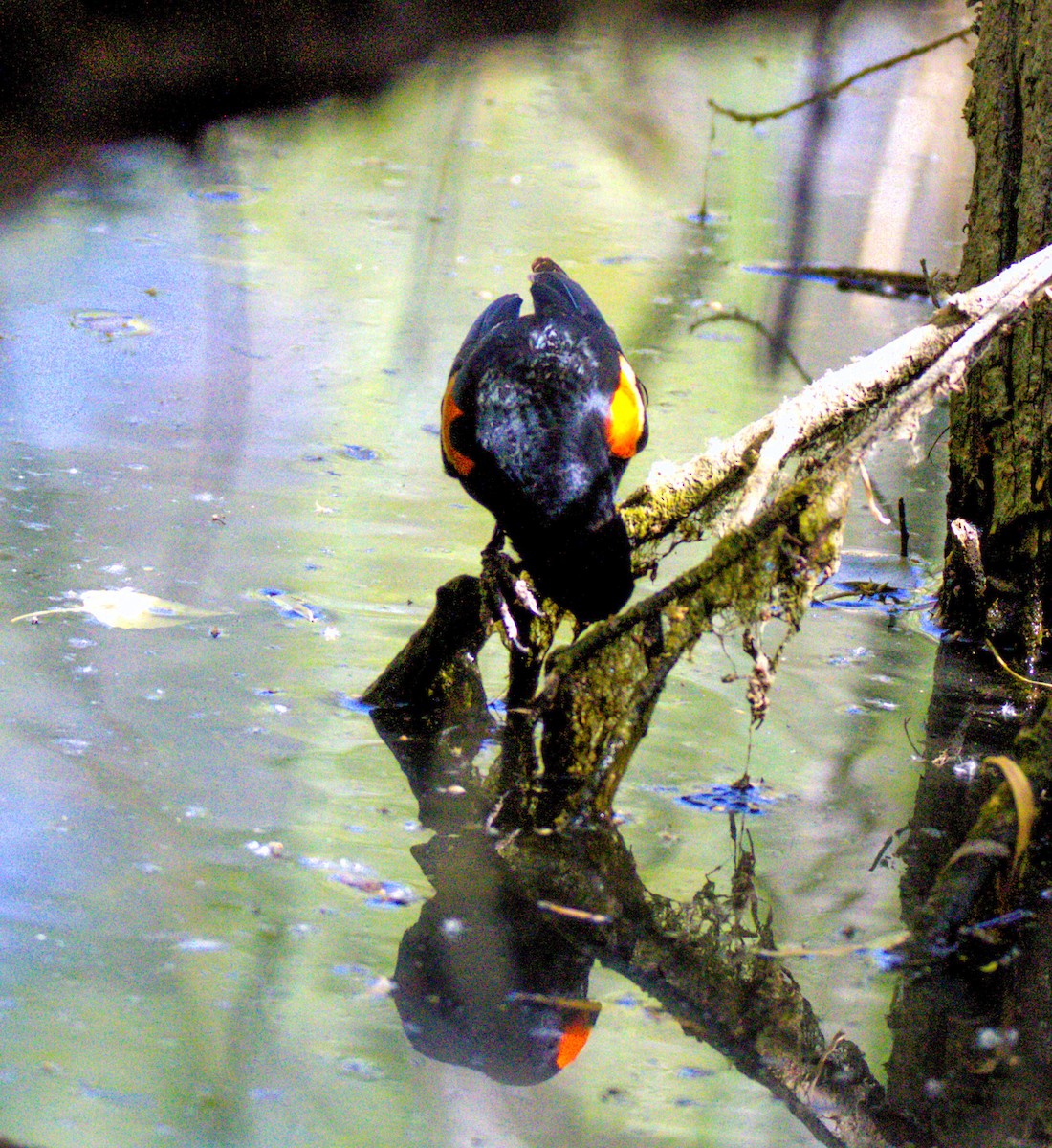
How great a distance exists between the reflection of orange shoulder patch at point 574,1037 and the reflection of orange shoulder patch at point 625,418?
1360 millimetres

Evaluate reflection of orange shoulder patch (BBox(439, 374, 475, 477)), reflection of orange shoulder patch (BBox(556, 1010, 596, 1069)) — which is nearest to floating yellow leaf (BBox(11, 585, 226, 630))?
reflection of orange shoulder patch (BBox(439, 374, 475, 477))

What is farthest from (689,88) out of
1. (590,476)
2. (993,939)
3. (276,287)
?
(993,939)

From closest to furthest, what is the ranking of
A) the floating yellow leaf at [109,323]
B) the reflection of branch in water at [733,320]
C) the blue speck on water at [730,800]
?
the blue speck on water at [730,800] → the floating yellow leaf at [109,323] → the reflection of branch in water at [733,320]

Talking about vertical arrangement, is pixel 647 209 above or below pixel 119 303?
above

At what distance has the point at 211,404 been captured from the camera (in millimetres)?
4910

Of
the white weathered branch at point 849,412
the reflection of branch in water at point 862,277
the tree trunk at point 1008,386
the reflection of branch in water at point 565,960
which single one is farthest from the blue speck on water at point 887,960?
the reflection of branch in water at point 862,277

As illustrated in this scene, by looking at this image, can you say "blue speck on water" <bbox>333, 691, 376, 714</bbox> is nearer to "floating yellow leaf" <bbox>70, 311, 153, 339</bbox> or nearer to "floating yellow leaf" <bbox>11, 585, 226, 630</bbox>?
"floating yellow leaf" <bbox>11, 585, 226, 630</bbox>

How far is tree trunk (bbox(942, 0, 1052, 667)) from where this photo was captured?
10.7ft

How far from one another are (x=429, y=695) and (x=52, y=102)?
6.98 metres

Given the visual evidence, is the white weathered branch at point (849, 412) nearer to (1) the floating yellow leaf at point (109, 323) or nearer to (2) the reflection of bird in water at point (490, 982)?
(2) the reflection of bird in water at point (490, 982)

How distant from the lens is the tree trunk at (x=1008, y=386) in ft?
10.7

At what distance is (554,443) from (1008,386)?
1.31m

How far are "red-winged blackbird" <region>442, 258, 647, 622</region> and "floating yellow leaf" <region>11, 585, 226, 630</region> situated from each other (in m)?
0.78

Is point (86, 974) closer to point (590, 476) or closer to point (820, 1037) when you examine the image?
point (820, 1037)
